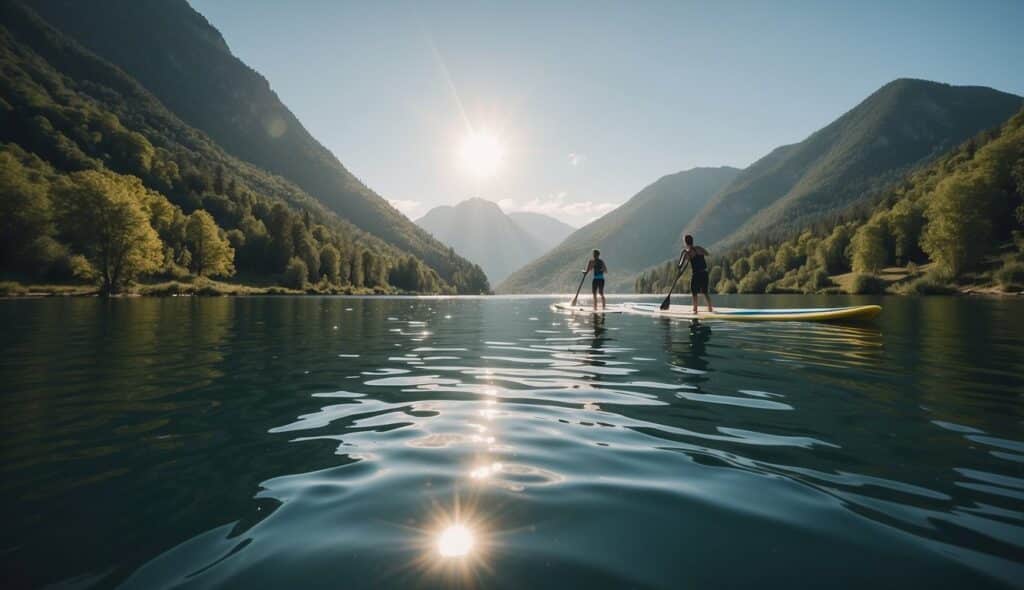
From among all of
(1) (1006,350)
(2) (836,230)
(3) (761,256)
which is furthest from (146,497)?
(3) (761,256)

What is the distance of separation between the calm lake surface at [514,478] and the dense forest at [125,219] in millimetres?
66534

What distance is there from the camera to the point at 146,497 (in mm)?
4051

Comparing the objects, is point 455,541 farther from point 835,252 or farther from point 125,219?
point 835,252

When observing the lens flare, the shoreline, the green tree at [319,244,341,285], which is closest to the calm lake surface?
the lens flare

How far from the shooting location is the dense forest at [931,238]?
247 ft

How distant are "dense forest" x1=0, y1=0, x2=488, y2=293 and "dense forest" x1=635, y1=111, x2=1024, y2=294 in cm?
7281

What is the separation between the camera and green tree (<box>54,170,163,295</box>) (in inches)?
2313

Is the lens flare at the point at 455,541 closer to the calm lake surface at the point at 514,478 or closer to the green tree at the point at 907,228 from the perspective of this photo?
the calm lake surface at the point at 514,478

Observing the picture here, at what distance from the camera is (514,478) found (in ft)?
14.6

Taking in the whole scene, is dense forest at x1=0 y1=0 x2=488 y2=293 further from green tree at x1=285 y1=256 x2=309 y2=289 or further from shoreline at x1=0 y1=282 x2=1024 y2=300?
shoreline at x1=0 y1=282 x2=1024 y2=300

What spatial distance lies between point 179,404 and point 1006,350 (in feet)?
67.5

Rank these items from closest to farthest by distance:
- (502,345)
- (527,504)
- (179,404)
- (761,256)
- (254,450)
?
(527,504) → (254,450) → (179,404) → (502,345) → (761,256)

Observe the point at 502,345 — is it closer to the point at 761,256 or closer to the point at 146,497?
the point at 146,497

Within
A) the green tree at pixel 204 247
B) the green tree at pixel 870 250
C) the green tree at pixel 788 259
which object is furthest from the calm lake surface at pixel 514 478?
the green tree at pixel 788 259
